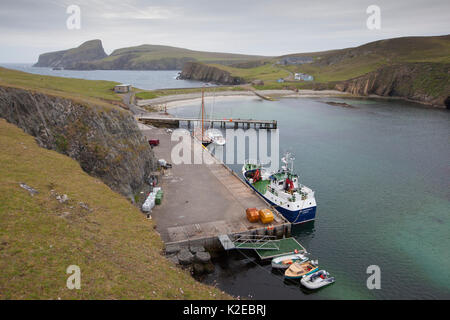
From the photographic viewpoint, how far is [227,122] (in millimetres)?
119188

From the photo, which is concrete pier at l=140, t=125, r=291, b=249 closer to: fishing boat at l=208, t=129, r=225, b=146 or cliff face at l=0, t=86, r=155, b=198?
cliff face at l=0, t=86, r=155, b=198

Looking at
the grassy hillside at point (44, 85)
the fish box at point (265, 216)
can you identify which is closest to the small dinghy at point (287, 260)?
the fish box at point (265, 216)

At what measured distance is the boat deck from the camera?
35.6 meters

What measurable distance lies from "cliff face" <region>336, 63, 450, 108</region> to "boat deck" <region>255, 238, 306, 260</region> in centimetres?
16089

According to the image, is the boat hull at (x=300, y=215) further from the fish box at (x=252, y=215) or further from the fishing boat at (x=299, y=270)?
the fishing boat at (x=299, y=270)

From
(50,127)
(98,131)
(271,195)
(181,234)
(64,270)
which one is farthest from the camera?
(271,195)

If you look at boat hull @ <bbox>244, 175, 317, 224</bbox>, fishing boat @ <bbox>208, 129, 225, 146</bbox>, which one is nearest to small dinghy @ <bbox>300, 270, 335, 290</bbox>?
boat hull @ <bbox>244, 175, 317, 224</bbox>

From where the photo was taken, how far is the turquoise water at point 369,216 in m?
31.9

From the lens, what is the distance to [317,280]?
1248 inches

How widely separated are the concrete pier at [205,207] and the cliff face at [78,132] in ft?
20.7

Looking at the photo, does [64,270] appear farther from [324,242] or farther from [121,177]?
[324,242]

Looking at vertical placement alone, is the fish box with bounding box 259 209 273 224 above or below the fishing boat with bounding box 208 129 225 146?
below

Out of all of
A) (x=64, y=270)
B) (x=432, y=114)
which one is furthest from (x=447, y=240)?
(x=432, y=114)

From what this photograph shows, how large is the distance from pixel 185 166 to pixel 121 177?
16.7m
